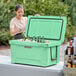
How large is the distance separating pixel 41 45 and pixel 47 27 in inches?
16.0

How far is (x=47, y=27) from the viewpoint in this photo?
3713 mm

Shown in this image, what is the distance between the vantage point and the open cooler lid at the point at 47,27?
3578mm

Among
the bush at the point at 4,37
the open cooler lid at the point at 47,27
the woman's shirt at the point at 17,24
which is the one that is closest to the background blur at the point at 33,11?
the bush at the point at 4,37

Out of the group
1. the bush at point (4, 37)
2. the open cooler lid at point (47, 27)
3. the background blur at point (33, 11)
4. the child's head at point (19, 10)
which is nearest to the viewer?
the open cooler lid at point (47, 27)

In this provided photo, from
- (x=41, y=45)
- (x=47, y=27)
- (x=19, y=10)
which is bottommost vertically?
(x=41, y=45)

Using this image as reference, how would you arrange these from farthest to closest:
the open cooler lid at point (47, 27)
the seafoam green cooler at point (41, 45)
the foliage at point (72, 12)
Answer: the foliage at point (72, 12) < the open cooler lid at point (47, 27) < the seafoam green cooler at point (41, 45)

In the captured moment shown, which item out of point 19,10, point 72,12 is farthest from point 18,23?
point 72,12

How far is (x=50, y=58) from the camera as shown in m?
3.45

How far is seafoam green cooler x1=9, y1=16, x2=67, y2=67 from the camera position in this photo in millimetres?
3402

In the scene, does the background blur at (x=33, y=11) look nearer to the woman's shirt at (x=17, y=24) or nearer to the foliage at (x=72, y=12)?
the foliage at (x=72, y=12)

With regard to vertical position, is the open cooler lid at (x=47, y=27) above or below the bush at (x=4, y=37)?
above

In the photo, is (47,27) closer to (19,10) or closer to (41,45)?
(41,45)

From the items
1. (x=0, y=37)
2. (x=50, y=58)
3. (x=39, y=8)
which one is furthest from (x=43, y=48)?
(x=39, y=8)

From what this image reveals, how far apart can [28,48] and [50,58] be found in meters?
0.29
